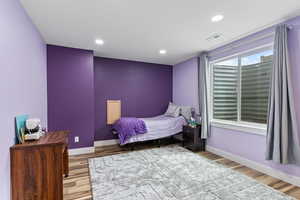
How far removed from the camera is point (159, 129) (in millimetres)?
3703

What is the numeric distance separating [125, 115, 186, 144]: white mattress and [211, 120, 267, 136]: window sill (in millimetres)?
934

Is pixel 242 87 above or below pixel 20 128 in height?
above

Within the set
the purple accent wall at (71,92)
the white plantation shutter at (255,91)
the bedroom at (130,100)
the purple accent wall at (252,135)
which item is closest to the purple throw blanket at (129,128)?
the bedroom at (130,100)

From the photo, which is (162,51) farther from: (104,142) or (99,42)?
(104,142)

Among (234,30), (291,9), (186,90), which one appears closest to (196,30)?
(234,30)

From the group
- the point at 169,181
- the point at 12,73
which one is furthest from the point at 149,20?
the point at 169,181

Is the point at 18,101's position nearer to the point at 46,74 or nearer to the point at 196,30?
the point at 46,74

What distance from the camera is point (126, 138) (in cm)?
335

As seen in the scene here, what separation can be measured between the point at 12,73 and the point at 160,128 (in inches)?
117

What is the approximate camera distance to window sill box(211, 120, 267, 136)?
2493 millimetres

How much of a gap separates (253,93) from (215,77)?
0.96m

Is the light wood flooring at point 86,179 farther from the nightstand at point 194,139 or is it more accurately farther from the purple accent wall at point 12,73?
the purple accent wall at point 12,73

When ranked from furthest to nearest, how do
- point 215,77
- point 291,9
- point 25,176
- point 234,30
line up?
1. point 215,77
2. point 234,30
3. point 291,9
4. point 25,176

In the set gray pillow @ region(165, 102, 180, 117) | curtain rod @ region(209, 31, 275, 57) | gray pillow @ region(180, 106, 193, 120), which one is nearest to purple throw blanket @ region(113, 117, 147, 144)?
gray pillow @ region(165, 102, 180, 117)
